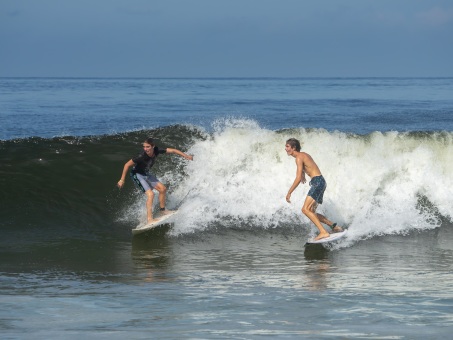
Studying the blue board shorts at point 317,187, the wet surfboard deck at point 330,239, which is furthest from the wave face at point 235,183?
the blue board shorts at point 317,187

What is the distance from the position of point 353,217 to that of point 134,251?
4813 mm

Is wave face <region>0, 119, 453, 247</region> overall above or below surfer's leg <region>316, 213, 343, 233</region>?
above

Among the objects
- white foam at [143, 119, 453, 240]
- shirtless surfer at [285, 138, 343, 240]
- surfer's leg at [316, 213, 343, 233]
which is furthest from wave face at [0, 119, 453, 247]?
shirtless surfer at [285, 138, 343, 240]

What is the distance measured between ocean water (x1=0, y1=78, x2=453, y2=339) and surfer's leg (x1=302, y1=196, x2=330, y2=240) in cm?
34

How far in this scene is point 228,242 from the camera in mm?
13914

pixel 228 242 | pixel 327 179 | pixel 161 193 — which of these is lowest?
pixel 228 242

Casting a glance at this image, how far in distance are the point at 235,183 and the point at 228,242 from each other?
9.29 ft

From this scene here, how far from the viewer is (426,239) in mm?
14273

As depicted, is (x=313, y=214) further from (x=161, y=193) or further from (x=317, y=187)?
(x=161, y=193)

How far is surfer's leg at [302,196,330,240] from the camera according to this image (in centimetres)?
1305

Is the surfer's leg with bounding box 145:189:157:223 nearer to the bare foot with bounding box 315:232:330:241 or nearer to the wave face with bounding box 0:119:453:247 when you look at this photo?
the wave face with bounding box 0:119:453:247

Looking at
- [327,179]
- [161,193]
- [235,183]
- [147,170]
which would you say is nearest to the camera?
[147,170]

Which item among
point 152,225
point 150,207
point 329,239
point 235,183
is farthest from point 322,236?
point 235,183

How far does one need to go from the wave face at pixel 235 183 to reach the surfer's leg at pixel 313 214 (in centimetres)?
79
